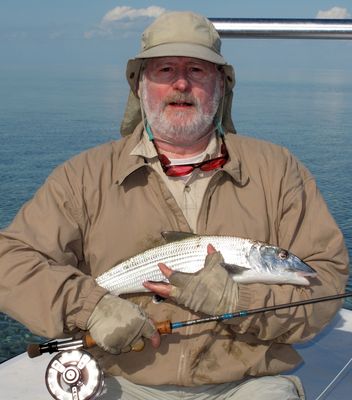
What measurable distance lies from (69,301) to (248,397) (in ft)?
3.01

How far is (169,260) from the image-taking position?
2816mm

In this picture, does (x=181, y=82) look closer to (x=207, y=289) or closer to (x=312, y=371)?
(x=207, y=289)

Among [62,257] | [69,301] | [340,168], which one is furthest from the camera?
[340,168]

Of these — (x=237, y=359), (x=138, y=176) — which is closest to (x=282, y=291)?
(x=237, y=359)

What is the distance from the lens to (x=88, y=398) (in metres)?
2.75

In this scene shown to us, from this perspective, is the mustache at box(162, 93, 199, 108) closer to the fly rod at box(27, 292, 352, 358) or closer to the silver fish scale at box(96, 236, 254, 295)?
the silver fish scale at box(96, 236, 254, 295)

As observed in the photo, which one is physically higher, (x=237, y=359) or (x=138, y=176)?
(x=138, y=176)

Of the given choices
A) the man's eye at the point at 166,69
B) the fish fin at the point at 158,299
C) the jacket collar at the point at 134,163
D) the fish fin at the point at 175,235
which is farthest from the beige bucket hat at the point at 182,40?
the fish fin at the point at 158,299

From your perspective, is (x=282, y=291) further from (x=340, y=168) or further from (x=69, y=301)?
(x=340, y=168)

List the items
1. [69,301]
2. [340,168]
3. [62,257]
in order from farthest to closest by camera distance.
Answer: [340,168], [62,257], [69,301]

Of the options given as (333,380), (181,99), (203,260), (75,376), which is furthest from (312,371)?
(181,99)

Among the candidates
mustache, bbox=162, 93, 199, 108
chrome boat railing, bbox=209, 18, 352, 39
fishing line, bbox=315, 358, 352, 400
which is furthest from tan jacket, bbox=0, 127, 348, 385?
chrome boat railing, bbox=209, 18, 352, 39

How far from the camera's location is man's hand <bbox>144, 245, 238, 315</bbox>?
2588 mm

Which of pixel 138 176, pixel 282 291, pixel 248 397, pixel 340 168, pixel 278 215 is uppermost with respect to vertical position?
pixel 138 176
